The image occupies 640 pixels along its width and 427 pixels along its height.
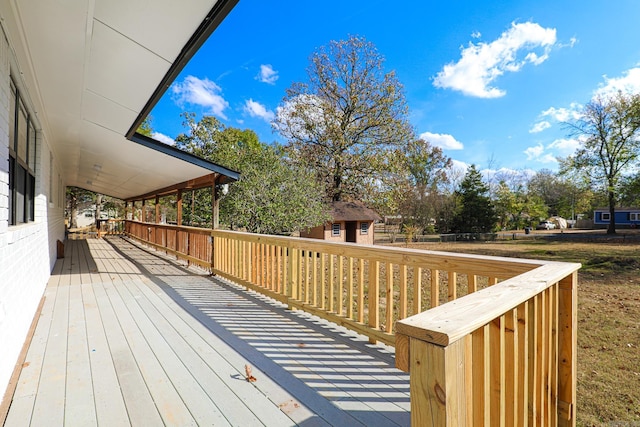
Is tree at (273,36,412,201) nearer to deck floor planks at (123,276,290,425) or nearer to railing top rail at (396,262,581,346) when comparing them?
deck floor planks at (123,276,290,425)

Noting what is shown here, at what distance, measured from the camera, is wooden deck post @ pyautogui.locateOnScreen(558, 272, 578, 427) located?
1.68 metres

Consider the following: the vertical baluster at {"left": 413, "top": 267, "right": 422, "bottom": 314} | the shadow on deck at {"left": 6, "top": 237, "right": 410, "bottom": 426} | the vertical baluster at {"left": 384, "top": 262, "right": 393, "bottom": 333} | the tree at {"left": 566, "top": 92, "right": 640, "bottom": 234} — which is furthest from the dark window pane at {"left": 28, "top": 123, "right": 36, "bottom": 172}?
the tree at {"left": 566, "top": 92, "right": 640, "bottom": 234}

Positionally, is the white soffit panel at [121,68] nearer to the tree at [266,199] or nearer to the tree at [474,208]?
the tree at [266,199]

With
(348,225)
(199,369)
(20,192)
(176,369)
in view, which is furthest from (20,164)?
(348,225)

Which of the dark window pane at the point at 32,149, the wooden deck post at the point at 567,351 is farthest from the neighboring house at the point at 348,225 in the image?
the wooden deck post at the point at 567,351

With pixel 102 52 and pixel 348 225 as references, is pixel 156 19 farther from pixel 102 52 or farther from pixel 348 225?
pixel 348 225

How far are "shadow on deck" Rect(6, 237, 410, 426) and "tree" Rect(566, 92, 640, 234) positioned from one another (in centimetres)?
2904

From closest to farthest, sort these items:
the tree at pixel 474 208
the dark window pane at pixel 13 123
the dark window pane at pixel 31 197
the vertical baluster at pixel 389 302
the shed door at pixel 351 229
Answer: the vertical baluster at pixel 389 302
the dark window pane at pixel 13 123
the dark window pane at pixel 31 197
the shed door at pixel 351 229
the tree at pixel 474 208

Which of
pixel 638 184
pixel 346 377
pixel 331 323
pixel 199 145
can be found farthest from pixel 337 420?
pixel 638 184

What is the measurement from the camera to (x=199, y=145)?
65.1ft

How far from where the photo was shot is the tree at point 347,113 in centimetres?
1631

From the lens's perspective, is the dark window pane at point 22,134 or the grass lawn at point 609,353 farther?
the dark window pane at point 22,134

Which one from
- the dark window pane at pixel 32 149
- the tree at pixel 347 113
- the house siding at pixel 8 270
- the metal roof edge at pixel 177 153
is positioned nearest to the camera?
the house siding at pixel 8 270

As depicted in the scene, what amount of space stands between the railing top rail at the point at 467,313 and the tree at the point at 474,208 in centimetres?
2626
